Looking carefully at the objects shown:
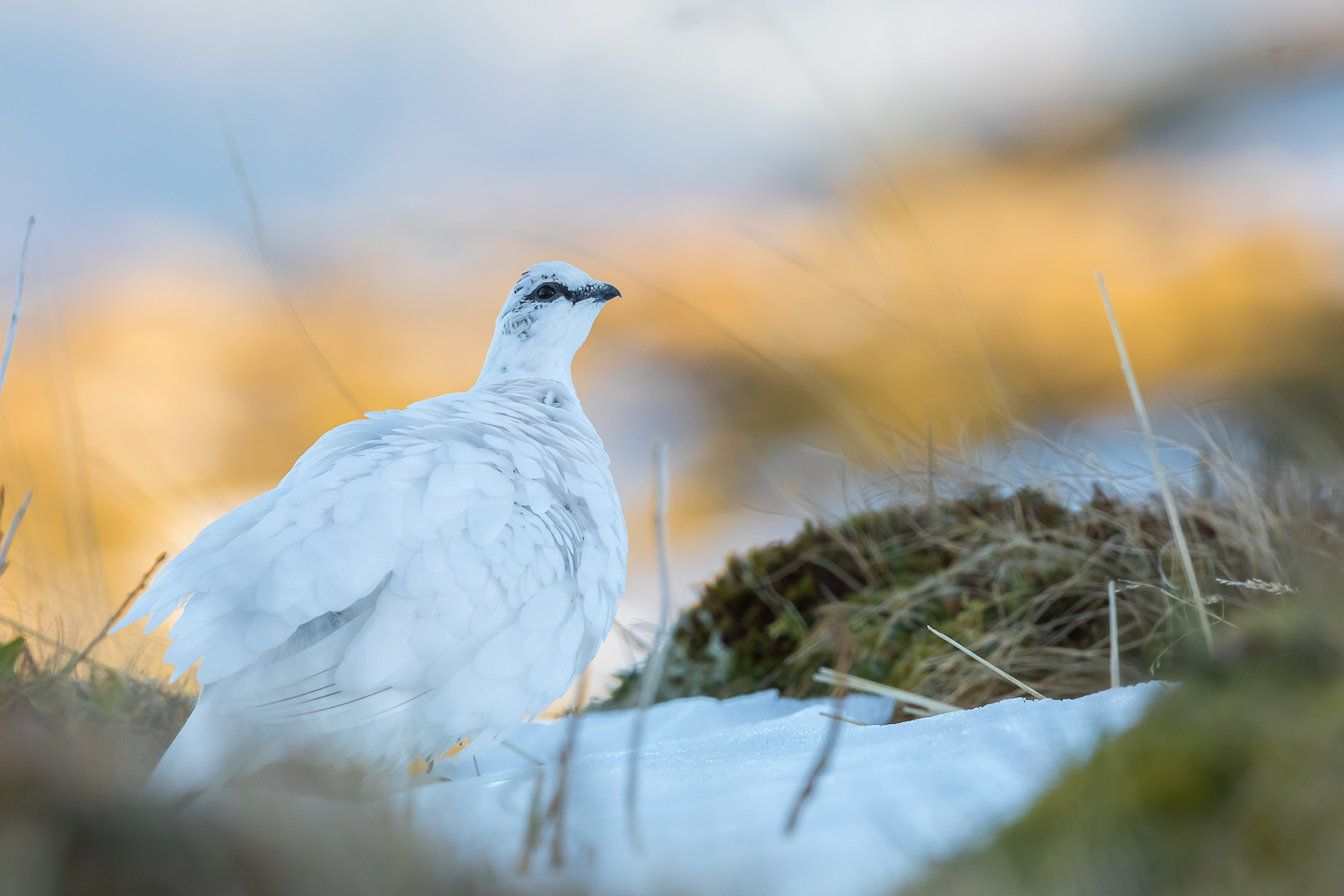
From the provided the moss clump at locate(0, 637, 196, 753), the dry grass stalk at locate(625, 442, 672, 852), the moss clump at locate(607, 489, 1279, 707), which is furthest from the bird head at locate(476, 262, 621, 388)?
the dry grass stalk at locate(625, 442, 672, 852)

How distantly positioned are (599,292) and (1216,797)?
3.27 metres

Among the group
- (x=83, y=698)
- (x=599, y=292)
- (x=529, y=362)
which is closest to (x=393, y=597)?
(x=83, y=698)

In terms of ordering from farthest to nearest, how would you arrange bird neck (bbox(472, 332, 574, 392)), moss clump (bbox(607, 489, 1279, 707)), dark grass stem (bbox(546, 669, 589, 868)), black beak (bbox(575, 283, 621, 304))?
black beak (bbox(575, 283, 621, 304))
bird neck (bbox(472, 332, 574, 392))
moss clump (bbox(607, 489, 1279, 707))
dark grass stem (bbox(546, 669, 589, 868))

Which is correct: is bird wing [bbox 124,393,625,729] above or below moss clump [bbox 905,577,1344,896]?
above

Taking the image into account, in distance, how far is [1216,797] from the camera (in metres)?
0.96

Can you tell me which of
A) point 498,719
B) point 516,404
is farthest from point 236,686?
point 516,404

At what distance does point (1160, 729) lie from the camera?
1055mm

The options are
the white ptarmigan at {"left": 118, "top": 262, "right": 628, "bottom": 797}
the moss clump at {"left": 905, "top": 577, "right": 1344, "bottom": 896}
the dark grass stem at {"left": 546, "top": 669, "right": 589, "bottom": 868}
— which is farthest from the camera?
the white ptarmigan at {"left": 118, "top": 262, "right": 628, "bottom": 797}

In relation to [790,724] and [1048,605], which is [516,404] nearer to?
[790,724]

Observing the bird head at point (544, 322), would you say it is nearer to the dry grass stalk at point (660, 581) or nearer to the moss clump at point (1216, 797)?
the dry grass stalk at point (660, 581)

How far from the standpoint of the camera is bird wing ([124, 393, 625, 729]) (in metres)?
2.20

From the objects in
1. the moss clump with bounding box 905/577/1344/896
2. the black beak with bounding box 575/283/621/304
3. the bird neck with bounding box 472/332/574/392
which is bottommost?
the moss clump with bounding box 905/577/1344/896

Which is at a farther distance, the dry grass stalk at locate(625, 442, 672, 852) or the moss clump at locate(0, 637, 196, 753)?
the moss clump at locate(0, 637, 196, 753)

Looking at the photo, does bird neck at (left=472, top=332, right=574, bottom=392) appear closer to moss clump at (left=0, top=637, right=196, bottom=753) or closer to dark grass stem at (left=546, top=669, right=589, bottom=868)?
moss clump at (left=0, top=637, right=196, bottom=753)
